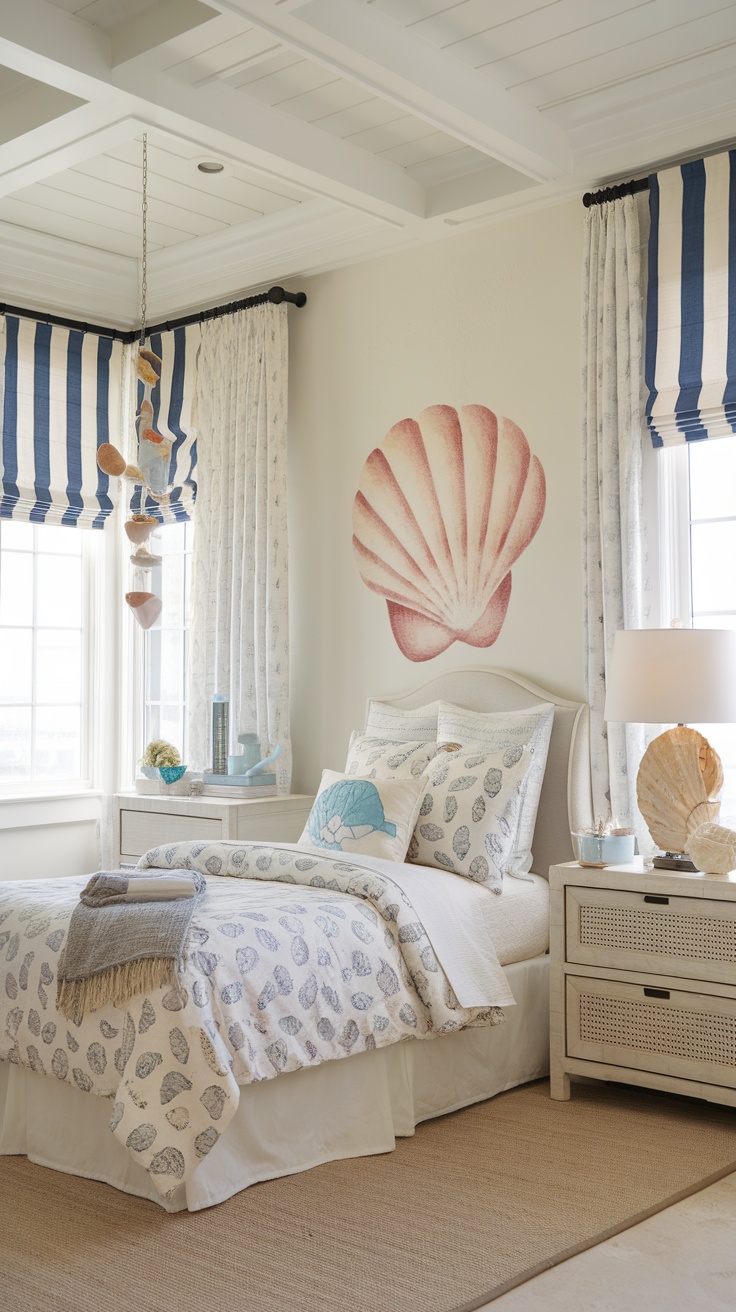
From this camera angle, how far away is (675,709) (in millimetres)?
3094

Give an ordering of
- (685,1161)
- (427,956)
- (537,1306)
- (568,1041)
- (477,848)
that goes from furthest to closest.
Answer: (477,848), (568,1041), (427,956), (685,1161), (537,1306)

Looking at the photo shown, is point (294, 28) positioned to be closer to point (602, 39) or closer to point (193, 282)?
point (602, 39)

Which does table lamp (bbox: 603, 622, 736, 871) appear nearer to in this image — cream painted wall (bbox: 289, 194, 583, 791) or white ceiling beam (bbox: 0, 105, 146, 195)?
cream painted wall (bbox: 289, 194, 583, 791)

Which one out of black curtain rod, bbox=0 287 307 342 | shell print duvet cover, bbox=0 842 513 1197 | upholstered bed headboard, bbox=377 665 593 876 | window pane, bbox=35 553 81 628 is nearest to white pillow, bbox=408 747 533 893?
upholstered bed headboard, bbox=377 665 593 876

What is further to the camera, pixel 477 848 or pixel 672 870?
pixel 477 848

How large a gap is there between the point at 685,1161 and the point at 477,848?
3.35ft

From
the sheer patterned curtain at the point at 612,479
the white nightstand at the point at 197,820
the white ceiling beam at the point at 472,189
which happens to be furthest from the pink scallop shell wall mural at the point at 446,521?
the white nightstand at the point at 197,820

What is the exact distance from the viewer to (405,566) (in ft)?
14.4

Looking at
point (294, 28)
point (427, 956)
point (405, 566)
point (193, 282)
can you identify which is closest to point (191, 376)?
point (193, 282)

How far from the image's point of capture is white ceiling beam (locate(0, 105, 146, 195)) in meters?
3.47

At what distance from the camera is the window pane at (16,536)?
5.02 meters

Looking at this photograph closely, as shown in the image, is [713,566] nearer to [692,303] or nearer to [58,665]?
[692,303]

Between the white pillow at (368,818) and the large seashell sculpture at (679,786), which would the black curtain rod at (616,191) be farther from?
the white pillow at (368,818)

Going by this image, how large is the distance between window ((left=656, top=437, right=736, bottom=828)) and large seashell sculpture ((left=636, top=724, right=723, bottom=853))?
0.31m
